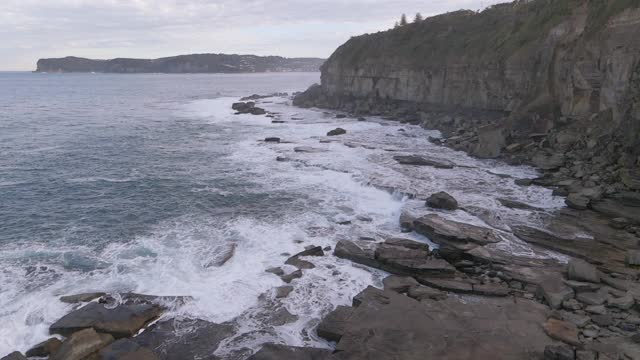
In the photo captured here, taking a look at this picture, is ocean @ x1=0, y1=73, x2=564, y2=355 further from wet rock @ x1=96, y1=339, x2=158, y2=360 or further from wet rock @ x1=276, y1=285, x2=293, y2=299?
wet rock @ x1=96, y1=339, x2=158, y2=360

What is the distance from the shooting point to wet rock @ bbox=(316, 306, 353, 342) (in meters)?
13.2

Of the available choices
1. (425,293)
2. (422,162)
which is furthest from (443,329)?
(422,162)

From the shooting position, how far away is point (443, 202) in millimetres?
23219

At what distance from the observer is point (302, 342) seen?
13.3 meters

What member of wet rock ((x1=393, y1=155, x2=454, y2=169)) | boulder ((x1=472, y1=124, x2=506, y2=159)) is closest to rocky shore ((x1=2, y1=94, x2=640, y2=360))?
wet rock ((x1=393, y1=155, x2=454, y2=169))

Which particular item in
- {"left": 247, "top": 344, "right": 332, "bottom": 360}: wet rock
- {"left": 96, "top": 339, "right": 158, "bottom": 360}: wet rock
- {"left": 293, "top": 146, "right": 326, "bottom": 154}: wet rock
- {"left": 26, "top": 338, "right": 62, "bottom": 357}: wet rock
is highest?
{"left": 293, "top": 146, "right": 326, "bottom": 154}: wet rock

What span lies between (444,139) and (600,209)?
20709mm

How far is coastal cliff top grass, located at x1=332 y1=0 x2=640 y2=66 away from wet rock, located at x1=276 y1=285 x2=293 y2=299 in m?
26.8

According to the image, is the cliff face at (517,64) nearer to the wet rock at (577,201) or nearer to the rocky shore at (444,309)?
the wet rock at (577,201)

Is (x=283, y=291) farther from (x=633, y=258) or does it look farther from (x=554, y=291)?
(x=633, y=258)

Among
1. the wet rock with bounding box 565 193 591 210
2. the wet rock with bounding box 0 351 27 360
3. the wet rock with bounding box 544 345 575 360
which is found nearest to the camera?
the wet rock with bounding box 544 345 575 360

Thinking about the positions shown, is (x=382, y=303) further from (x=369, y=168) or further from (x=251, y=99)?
(x=251, y=99)

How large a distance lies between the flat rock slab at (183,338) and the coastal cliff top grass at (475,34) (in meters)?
29.8

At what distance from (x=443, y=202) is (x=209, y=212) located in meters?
11.8
